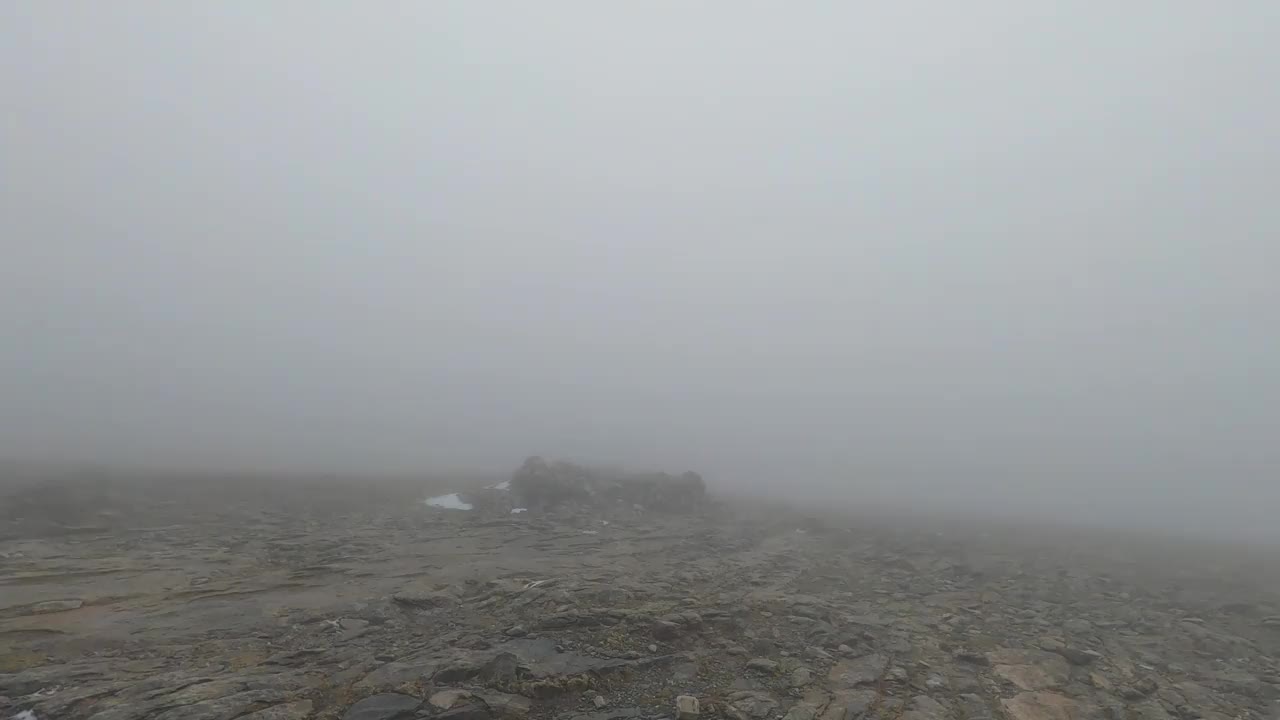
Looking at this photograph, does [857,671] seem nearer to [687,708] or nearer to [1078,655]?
[687,708]

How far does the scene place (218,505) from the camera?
105ft

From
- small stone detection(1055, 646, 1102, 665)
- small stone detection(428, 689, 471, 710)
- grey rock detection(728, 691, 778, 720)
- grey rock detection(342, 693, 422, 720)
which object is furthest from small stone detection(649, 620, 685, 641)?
small stone detection(1055, 646, 1102, 665)

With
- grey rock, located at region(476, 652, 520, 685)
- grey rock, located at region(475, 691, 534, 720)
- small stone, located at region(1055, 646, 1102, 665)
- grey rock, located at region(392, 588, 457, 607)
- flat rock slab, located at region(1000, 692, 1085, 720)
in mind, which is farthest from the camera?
grey rock, located at region(392, 588, 457, 607)

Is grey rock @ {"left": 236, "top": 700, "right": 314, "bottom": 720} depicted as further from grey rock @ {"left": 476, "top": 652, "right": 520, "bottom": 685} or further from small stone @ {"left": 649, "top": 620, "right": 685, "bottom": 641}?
small stone @ {"left": 649, "top": 620, "right": 685, "bottom": 641}

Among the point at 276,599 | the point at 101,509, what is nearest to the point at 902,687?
the point at 276,599

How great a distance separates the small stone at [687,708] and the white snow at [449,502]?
1244 inches

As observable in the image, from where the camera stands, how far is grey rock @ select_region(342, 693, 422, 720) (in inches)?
359

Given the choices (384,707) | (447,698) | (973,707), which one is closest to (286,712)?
(384,707)

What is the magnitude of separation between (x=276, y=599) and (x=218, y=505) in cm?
2197

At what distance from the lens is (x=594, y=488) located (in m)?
44.1

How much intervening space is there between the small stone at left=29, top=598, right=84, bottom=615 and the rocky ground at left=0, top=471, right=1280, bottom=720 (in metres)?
0.09

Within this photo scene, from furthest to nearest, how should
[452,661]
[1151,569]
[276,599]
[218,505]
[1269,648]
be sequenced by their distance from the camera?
1. [218,505]
2. [1151,569]
3. [1269,648]
4. [276,599]
5. [452,661]

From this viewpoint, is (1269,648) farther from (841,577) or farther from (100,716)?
(100,716)

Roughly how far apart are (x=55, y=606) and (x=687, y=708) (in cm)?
1641
